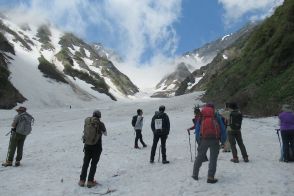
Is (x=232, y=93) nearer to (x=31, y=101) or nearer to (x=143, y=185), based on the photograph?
(x=143, y=185)

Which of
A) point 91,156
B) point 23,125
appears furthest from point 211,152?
point 23,125

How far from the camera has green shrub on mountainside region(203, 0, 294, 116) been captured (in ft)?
118

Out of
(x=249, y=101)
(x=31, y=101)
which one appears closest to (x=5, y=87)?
(x=31, y=101)

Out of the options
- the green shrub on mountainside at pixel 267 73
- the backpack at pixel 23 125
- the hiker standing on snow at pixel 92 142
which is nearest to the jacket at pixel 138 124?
the backpack at pixel 23 125

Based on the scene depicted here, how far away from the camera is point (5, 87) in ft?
266

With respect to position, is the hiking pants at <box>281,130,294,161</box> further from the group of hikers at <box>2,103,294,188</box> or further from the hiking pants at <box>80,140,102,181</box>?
the hiking pants at <box>80,140,102,181</box>

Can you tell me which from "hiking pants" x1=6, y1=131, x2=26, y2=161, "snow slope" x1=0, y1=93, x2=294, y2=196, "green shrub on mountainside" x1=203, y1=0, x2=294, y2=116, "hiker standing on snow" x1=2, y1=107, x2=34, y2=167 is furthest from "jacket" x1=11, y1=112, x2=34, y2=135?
"green shrub on mountainside" x1=203, y1=0, x2=294, y2=116

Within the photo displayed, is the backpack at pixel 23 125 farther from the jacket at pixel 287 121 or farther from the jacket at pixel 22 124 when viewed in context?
the jacket at pixel 287 121

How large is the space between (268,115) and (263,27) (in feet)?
76.7

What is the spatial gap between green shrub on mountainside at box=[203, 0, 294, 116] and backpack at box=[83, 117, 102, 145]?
811 inches

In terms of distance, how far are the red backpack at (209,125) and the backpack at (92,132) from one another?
10.7 feet

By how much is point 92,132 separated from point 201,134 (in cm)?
336

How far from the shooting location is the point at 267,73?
137ft

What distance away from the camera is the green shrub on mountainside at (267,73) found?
36.1 m
